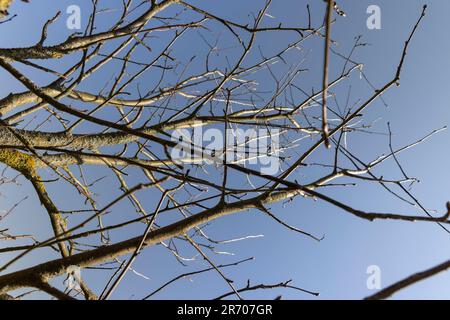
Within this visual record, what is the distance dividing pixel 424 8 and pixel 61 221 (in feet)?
8.37

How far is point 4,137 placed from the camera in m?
2.36

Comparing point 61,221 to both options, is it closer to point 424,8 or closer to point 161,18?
point 161,18
